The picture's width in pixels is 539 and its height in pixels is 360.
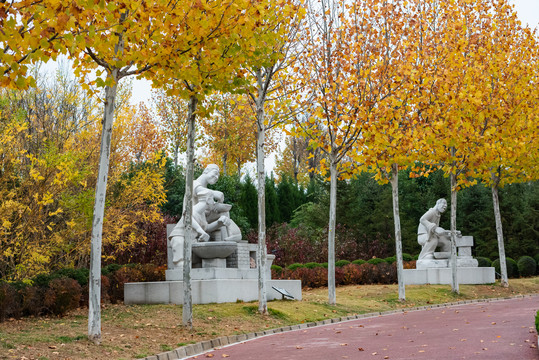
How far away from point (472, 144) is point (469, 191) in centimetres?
1969

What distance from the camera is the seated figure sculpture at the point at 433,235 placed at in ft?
88.1

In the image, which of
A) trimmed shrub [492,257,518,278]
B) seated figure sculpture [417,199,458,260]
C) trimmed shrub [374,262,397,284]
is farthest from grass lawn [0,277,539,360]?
trimmed shrub [492,257,518,278]

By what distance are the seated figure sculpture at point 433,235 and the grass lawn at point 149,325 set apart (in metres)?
5.45

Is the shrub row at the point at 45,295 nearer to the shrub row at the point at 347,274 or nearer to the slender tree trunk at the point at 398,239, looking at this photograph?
the slender tree trunk at the point at 398,239

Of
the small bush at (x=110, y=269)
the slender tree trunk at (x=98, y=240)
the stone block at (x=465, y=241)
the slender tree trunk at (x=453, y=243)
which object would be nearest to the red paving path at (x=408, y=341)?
the slender tree trunk at (x=98, y=240)

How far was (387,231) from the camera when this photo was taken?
4081cm

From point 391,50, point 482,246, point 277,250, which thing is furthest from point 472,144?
point 482,246

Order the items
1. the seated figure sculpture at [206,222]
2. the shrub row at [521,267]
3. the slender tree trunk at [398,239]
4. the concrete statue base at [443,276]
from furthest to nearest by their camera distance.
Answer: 1. the shrub row at [521,267]
2. the concrete statue base at [443,276]
3. the slender tree trunk at [398,239]
4. the seated figure sculpture at [206,222]

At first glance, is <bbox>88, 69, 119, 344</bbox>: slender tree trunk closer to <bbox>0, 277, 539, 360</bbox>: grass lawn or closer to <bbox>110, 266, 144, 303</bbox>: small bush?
<bbox>0, 277, 539, 360</bbox>: grass lawn

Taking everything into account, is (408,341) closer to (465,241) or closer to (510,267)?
(465,241)

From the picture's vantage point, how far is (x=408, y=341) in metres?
10.8

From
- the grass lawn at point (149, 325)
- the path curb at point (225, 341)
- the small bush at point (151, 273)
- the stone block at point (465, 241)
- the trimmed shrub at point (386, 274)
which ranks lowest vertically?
the path curb at point (225, 341)

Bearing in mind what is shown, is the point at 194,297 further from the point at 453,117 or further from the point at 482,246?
the point at 482,246

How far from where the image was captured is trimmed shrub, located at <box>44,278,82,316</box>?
45.3 ft
